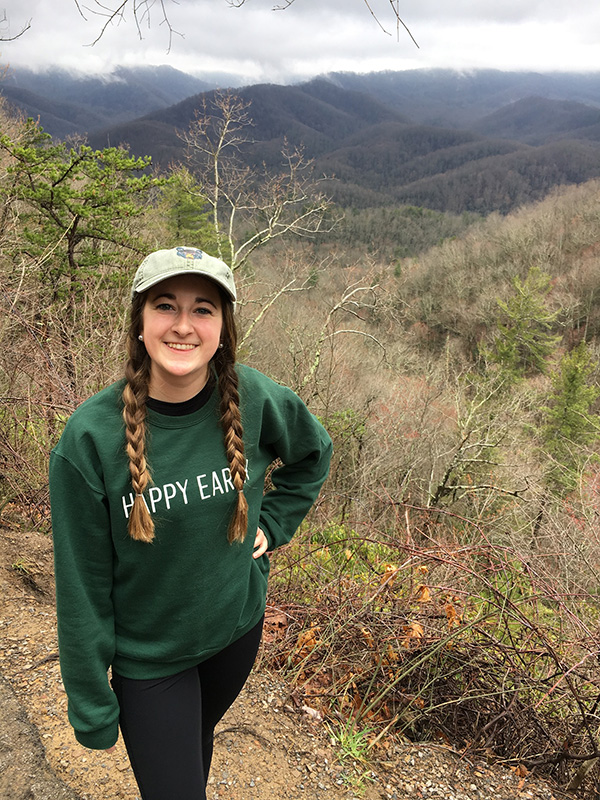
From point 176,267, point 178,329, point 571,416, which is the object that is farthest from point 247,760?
point 571,416

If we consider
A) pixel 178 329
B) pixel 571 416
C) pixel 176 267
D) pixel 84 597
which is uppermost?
pixel 176 267

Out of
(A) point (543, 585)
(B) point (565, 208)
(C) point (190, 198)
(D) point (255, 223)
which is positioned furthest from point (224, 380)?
(B) point (565, 208)

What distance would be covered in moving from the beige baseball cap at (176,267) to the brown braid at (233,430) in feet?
0.39

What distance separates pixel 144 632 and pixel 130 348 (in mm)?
817

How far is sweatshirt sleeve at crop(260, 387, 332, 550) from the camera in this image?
66.5 inches

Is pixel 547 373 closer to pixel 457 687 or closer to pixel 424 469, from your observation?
pixel 424 469

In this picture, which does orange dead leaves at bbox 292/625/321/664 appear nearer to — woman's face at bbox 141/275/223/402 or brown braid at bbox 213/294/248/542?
brown braid at bbox 213/294/248/542

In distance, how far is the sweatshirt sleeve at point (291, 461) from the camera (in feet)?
5.54

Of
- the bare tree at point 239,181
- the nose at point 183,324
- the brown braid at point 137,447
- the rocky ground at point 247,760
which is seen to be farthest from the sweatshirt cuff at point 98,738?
the bare tree at point 239,181

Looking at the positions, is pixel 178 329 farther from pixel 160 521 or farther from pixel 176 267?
pixel 160 521

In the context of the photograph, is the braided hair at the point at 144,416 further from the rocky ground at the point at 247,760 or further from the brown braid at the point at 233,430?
the rocky ground at the point at 247,760

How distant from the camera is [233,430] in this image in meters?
1.49

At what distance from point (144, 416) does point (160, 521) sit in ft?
0.96

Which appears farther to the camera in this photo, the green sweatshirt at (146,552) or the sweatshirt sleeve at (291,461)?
the sweatshirt sleeve at (291,461)
